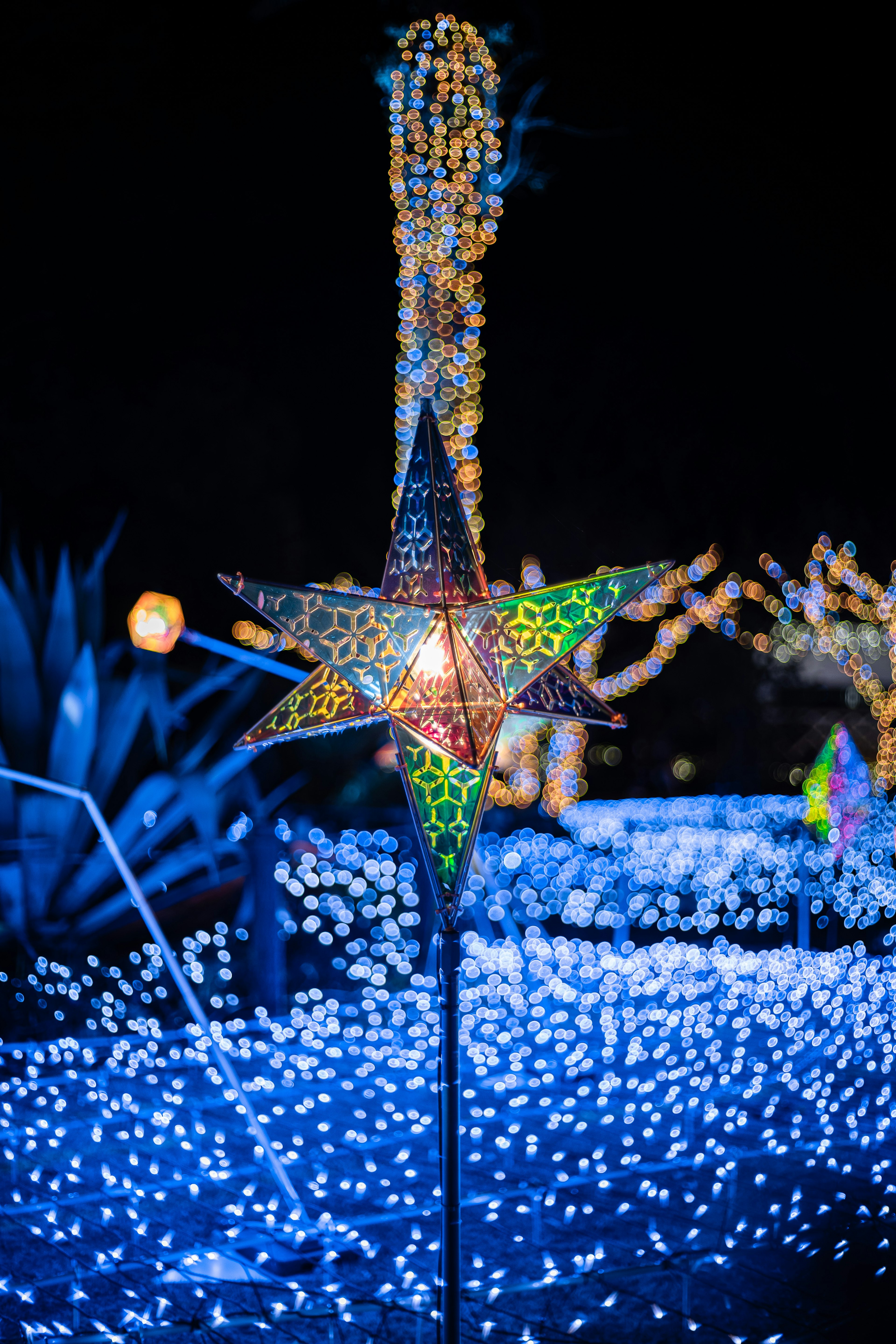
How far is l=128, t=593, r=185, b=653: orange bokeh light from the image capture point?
315cm

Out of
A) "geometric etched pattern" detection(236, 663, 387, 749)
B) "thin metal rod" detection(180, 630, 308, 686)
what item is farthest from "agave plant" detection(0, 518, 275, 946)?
"geometric etched pattern" detection(236, 663, 387, 749)

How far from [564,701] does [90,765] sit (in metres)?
3.15

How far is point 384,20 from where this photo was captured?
14.8 feet

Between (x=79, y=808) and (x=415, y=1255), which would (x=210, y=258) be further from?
(x=415, y=1255)

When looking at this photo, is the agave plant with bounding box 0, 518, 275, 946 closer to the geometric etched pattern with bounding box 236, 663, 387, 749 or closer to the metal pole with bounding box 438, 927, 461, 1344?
the geometric etched pattern with bounding box 236, 663, 387, 749

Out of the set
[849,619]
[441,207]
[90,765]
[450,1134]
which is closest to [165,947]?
[450,1134]

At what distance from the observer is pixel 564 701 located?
2244 mm

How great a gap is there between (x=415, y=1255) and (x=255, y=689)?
328 centimetres

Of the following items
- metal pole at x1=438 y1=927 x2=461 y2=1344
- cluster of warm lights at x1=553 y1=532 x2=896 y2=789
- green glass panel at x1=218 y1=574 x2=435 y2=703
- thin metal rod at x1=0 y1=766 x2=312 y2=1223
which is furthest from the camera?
cluster of warm lights at x1=553 y1=532 x2=896 y2=789

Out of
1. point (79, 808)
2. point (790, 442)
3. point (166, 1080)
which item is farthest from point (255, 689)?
point (790, 442)

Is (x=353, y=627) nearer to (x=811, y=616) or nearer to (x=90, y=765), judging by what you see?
(x=90, y=765)

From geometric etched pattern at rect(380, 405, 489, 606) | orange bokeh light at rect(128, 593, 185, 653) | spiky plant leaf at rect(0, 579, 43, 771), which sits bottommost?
geometric etched pattern at rect(380, 405, 489, 606)

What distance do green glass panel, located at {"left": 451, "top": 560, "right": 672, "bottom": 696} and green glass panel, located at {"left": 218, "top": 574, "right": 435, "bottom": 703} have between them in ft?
0.31

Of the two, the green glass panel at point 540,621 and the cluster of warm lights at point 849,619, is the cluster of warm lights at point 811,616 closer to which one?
the cluster of warm lights at point 849,619
